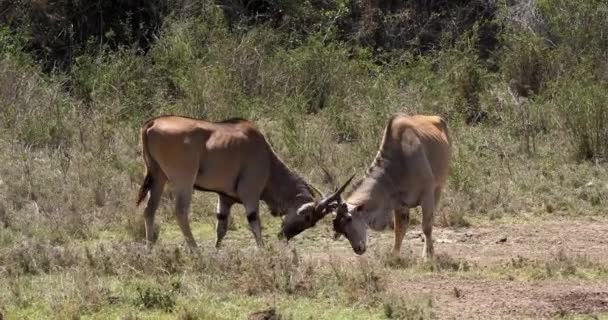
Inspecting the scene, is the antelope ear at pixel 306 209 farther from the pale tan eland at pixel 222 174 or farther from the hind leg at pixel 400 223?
the hind leg at pixel 400 223

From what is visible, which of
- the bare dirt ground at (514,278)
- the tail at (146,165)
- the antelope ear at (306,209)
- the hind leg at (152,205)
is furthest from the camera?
the antelope ear at (306,209)

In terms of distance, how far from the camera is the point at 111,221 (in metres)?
14.1

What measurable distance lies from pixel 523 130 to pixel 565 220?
3.62 m

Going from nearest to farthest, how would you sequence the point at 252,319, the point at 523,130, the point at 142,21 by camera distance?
the point at 252,319
the point at 523,130
the point at 142,21

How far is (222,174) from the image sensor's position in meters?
13.1

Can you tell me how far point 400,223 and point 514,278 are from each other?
6.76 ft

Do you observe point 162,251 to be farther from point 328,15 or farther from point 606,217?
point 328,15

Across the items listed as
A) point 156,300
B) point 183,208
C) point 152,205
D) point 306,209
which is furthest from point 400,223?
point 156,300

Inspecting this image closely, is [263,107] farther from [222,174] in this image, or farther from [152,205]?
[152,205]

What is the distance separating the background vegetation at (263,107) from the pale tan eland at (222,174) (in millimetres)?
647

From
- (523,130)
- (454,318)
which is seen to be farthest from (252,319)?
(523,130)

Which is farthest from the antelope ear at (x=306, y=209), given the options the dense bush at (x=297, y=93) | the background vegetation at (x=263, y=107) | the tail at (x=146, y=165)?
the dense bush at (x=297, y=93)

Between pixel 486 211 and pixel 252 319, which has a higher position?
pixel 252 319

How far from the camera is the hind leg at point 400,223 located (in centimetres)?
1274
